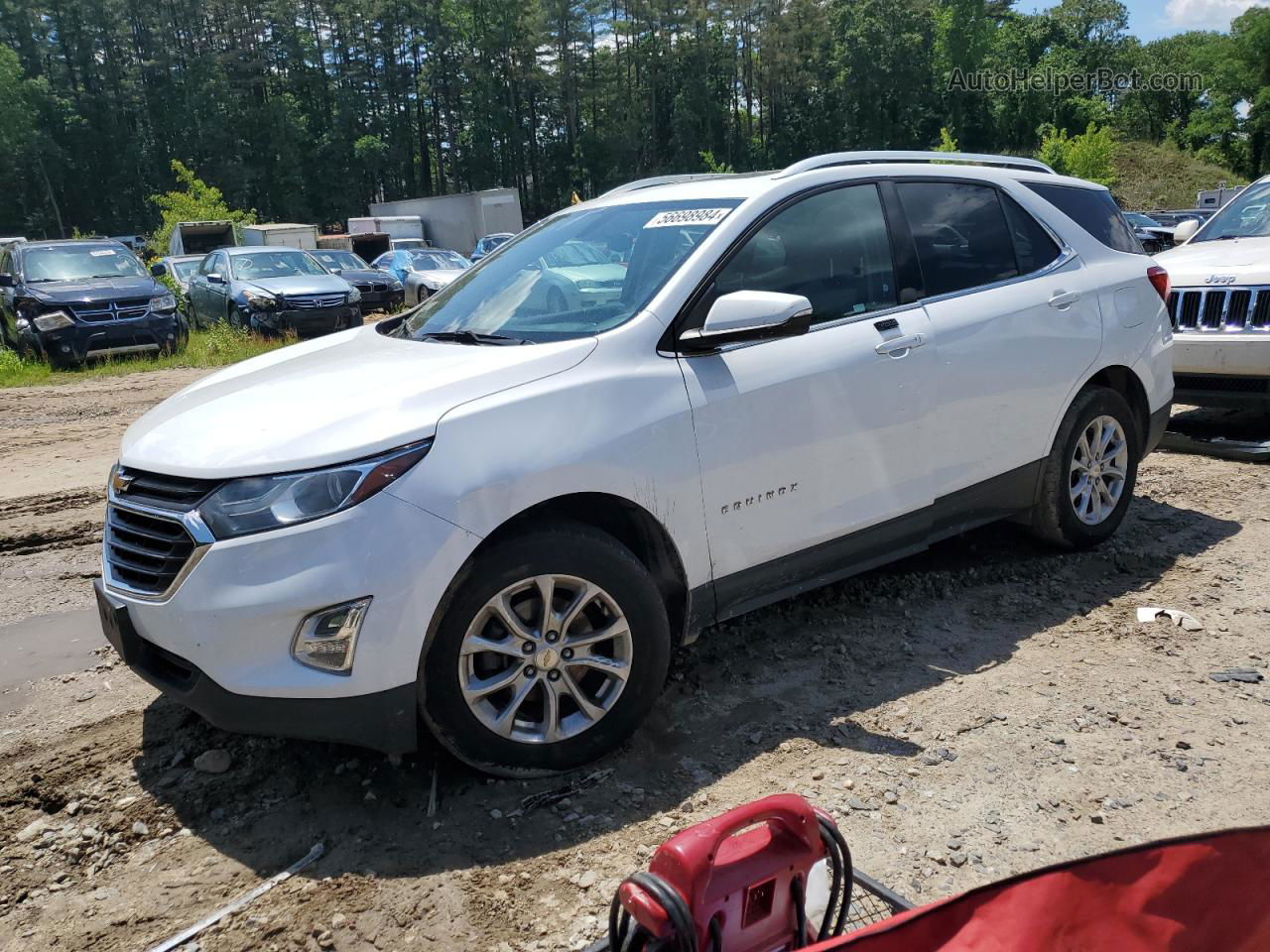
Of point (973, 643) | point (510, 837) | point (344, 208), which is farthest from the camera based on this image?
point (344, 208)

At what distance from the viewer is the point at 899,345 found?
3.75 meters

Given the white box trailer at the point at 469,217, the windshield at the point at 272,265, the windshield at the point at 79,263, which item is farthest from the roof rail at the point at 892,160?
the white box trailer at the point at 469,217

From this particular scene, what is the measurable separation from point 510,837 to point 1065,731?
1.86 m

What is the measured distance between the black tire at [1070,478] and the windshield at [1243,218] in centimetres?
375

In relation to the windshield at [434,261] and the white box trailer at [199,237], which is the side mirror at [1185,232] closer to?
the windshield at [434,261]

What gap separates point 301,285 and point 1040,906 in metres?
15.8

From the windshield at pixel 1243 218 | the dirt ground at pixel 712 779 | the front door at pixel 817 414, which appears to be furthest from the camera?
the windshield at pixel 1243 218

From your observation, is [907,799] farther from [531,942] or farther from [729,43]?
[729,43]

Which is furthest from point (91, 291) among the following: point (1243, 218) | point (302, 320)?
point (1243, 218)

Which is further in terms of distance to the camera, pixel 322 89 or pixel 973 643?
pixel 322 89

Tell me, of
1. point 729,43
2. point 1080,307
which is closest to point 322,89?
point 729,43

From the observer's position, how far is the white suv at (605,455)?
264 cm

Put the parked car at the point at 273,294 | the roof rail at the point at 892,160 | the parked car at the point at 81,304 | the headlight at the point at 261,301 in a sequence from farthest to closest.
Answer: the parked car at the point at 273,294 → the headlight at the point at 261,301 → the parked car at the point at 81,304 → the roof rail at the point at 892,160

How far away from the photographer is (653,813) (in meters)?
2.84
